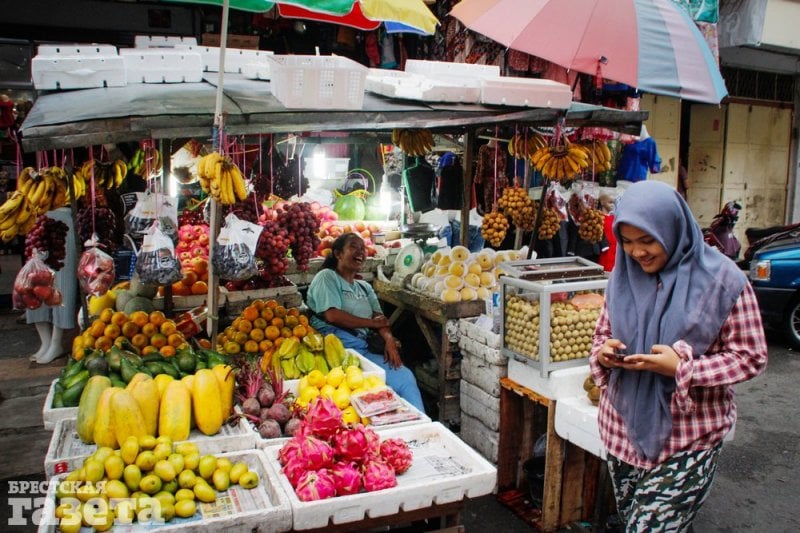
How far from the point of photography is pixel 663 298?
2.28 metres

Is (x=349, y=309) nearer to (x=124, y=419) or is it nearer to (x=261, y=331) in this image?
(x=261, y=331)

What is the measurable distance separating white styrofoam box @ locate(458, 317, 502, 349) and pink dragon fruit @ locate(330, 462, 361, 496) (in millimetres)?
1687

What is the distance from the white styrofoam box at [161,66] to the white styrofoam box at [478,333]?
2.41 metres

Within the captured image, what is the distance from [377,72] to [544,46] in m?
1.13

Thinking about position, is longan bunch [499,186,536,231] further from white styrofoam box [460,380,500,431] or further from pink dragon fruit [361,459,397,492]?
pink dragon fruit [361,459,397,492]

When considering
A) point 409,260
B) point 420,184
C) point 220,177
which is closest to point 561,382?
point 220,177

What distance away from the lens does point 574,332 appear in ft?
12.3

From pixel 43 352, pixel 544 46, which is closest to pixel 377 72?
pixel 544 46

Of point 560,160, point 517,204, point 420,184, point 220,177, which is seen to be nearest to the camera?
point 220,177

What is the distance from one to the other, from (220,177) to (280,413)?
3.99ft

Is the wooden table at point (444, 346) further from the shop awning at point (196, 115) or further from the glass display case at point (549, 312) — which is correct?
the shop awning at point (196, 115)

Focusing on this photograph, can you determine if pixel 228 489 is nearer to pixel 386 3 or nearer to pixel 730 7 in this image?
pixel 386 3

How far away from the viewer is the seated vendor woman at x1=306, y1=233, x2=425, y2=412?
4547 mm

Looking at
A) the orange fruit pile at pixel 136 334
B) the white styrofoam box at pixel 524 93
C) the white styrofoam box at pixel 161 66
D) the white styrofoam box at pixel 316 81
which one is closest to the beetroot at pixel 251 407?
the orange fruit pile at pixel 136 334
